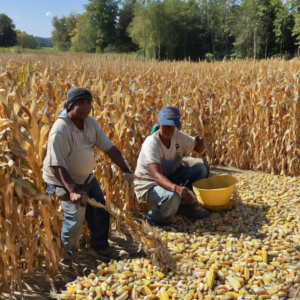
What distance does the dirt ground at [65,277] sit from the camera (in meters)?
2.32

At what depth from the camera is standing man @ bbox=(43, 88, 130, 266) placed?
2.33 meters

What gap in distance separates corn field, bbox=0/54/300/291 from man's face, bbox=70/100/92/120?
27cm

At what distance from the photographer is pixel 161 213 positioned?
3.20 m

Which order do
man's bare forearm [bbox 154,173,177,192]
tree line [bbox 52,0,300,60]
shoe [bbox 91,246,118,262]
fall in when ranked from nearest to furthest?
shoe [bbox 91,246,118,262], man's bare forearm [bbox 154,173,177,192], tree line [bbox 52,0,300,60]

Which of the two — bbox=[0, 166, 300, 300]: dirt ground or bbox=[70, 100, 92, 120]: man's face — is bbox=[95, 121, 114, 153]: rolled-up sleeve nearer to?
bbox=[70, 100, 92, 120]: man's face

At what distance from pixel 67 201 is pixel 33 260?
1.85 ft

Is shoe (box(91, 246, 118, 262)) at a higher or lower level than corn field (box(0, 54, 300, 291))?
lower

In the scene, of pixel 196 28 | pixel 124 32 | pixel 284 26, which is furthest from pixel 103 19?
pixel 284 26

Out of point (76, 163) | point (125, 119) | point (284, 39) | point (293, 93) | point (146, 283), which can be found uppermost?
point (284, 39)

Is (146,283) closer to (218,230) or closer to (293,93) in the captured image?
(218,230)

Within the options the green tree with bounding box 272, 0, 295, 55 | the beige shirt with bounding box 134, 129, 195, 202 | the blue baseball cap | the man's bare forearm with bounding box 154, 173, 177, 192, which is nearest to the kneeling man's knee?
the man's bare forearm with bounding box 154, 173, 177, 192

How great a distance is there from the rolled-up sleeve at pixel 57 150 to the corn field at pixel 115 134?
0.32 ft

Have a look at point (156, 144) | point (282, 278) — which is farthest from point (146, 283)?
point (156, 144)

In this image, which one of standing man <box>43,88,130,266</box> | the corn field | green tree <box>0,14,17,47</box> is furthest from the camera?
green tree <box>0,14,17,47</box>
